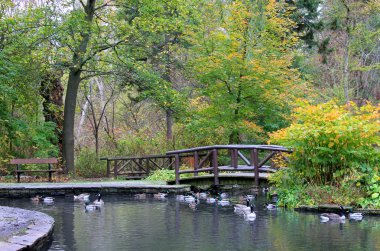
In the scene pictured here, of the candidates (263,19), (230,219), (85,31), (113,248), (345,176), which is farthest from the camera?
(263,19)

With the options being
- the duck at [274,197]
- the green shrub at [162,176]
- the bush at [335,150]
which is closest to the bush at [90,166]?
the green shrub at [162,176]

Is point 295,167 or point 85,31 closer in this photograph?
point 295,167

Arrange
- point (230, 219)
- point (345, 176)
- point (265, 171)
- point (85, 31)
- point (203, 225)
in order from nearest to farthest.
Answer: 1. point (203, 225)
2. point (230, 219)
3. point (345, 176)
4. point (265, 171)
5. point (85, 31)

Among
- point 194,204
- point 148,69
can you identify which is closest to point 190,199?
point 194,204

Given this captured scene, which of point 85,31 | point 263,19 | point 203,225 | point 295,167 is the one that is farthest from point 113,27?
point 203,225

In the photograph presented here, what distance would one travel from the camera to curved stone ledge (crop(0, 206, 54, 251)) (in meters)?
6.56

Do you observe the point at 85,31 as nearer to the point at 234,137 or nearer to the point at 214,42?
the point at 214,42

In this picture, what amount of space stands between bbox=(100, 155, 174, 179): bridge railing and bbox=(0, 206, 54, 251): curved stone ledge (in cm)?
1018

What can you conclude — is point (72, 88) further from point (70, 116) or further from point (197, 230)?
point (197, 230)

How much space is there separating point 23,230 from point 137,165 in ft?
42.7

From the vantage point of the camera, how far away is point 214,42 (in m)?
18.8

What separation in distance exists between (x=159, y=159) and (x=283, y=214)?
1102 centimetres

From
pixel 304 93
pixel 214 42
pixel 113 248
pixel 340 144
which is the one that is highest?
pixel 214 42

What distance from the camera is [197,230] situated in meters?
9.05
